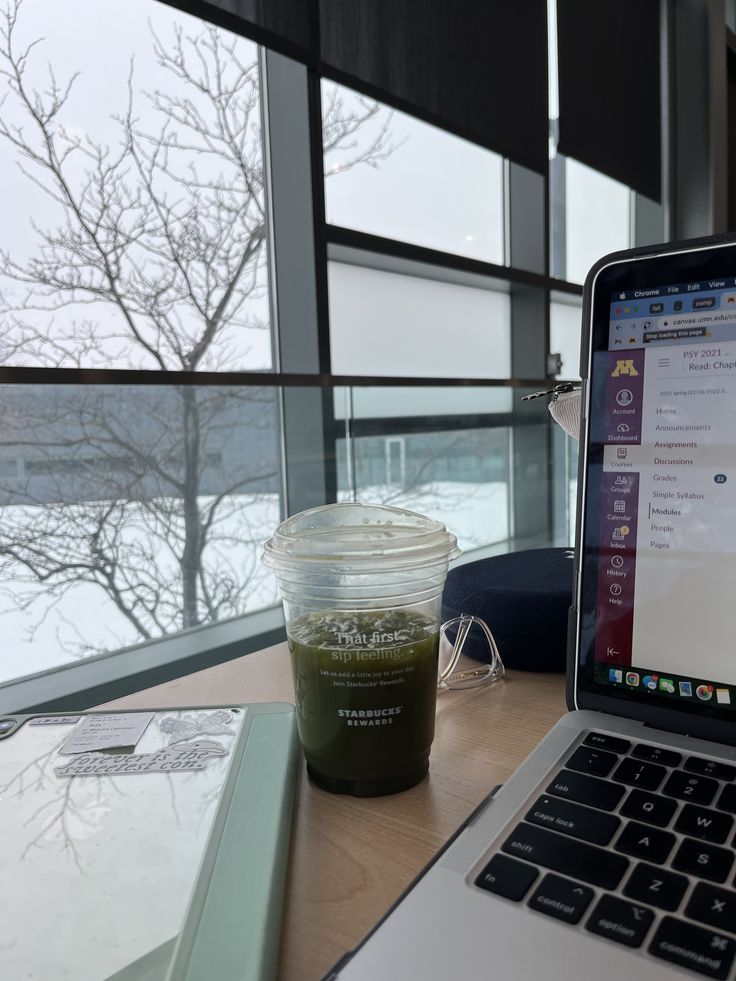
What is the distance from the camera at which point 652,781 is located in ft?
1.16

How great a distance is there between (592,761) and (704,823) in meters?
0.07

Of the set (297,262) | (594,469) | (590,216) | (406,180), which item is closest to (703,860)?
(594,469)

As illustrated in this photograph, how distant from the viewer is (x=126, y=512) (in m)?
1.48

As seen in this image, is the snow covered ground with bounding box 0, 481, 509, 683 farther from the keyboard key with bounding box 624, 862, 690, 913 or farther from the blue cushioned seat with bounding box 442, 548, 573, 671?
the keyboard key with bounding box 624, 862, 690, 913

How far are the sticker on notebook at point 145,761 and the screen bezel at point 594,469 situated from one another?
0.77ft

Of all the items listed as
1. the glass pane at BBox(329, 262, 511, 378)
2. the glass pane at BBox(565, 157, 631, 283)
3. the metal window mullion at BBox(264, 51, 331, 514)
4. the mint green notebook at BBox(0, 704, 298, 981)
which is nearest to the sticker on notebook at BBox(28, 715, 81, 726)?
the mint green notebook at BBox(0, 704, 298, 981)

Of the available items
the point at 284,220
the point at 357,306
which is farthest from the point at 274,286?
the point at 357,306

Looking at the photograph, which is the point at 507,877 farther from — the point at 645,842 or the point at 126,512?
the point at 126,512

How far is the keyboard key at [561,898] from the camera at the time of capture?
0.28 meters

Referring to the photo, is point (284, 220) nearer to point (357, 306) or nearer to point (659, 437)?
point (357, 306)

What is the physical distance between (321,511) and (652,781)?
27cm

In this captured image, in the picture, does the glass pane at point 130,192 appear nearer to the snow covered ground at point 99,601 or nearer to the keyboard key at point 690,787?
the snow covered ground at point 99,601

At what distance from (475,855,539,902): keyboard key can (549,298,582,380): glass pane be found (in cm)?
247

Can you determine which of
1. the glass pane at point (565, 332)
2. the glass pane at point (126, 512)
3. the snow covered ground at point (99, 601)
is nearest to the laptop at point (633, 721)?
the snow covered ground at point (99, 601)
